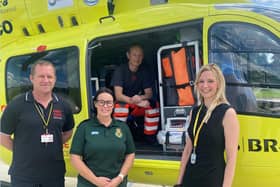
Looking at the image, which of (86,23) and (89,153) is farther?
(86,23)

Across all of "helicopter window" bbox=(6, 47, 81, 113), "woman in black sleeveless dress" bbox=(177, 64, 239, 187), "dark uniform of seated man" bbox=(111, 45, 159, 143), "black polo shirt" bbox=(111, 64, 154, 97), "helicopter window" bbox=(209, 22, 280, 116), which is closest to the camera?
"woman in black sleeveless dress" bbox=(177, 64, 239, 187)

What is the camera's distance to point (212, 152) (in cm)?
306

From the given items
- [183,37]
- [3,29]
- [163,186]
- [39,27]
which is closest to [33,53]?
[39,27]

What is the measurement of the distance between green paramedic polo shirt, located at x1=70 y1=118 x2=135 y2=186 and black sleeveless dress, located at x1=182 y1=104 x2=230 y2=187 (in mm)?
677

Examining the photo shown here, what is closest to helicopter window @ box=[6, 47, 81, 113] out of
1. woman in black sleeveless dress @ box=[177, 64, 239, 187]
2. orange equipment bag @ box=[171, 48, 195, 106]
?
orange equipment bag @ box=[171, 48, 195, 106]

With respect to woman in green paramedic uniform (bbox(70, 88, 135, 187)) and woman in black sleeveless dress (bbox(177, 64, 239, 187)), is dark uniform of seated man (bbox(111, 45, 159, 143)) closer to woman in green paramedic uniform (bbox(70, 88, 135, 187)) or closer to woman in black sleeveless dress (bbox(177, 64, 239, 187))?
woman in green paramedic uniform (bbox(70, 88, 135, 187))

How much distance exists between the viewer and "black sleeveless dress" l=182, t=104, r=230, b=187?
3.05m

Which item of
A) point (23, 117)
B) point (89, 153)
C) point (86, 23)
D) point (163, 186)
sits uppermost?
point (86, 23)

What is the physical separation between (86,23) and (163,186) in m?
2.26

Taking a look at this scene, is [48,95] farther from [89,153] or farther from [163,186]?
[163,186]

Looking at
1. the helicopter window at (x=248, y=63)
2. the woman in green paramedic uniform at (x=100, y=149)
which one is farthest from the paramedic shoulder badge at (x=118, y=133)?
the helicopter window at (x=248, y=63)

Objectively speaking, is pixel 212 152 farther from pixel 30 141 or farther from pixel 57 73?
pixel 57 73

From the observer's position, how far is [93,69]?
20.5ft

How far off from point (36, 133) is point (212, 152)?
1.34 metres
